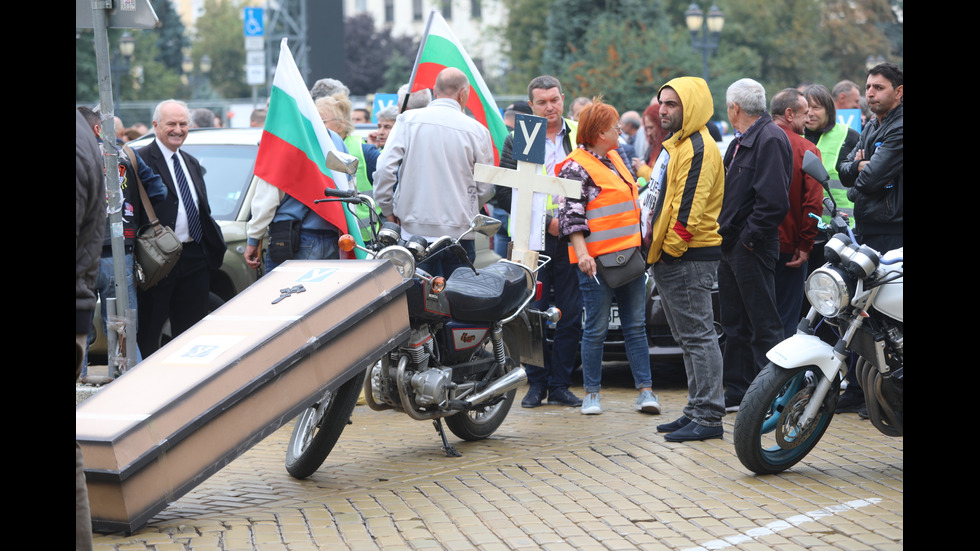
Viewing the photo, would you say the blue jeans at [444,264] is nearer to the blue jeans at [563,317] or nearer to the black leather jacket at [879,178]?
the blue jeans at [563,317]

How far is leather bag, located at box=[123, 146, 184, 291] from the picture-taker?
24.9 feet

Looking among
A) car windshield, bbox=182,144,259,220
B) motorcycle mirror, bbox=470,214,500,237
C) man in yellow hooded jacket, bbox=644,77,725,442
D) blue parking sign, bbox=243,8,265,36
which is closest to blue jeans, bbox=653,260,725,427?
man in yellow hooded jacket, bbox=644,77,725,442

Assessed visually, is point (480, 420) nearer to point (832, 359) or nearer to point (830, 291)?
point (832, 359)

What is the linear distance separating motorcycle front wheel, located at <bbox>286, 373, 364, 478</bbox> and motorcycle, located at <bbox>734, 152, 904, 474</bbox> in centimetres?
184

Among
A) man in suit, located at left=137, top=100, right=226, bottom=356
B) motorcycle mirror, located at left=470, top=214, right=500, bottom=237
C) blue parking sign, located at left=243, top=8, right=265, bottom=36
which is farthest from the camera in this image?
blue parking sign, located at left=243, top=8, right=265, bottom=36

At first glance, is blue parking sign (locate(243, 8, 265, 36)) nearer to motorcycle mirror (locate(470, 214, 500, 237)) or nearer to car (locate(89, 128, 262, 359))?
car (locate(89, 128, 262, 359))

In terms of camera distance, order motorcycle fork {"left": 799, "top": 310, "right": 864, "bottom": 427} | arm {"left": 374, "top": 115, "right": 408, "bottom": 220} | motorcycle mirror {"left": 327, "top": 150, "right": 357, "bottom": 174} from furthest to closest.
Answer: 1. arm {"left": 374, "top": 115, "right": 408, "bottom": 220}
2. motorcycle mirror {"left": 327, "top": 150, "right": 357, "bottom": 174}
3. motorcycle fork {"left": 799, "top": 310, "right": 864, "bottom": 427}

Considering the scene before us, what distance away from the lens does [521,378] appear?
674cm

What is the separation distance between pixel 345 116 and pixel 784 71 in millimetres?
44693

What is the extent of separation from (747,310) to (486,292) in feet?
6.51
